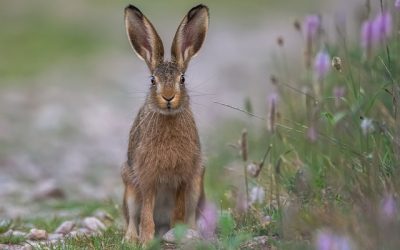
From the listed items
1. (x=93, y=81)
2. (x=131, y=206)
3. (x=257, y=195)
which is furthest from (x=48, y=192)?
(x=93, y=81)

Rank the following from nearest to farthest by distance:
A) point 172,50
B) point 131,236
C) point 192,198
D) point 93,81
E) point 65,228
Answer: point 131,236, point 172,50, point 192,198, point 65,228, point 93,81

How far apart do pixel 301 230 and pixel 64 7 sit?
19.5 metres

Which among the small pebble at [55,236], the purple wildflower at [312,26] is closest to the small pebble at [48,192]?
the small pebble at [55,236]

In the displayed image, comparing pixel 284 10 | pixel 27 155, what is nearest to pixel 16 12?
pixel 284 10

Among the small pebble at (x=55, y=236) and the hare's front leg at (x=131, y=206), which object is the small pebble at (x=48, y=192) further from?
the hare's front leg at (x=131, y=206)

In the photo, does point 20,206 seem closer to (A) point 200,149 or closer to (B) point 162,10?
(A) point 200,149

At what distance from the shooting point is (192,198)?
634 centimetres

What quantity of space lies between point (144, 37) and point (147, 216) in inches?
43.6

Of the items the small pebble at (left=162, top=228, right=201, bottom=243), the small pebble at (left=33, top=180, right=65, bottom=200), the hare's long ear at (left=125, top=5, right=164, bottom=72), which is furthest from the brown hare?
the small pebble at (left=33, top=180, right=65, bottom=200)

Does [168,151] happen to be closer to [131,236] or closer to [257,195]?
[131,236]

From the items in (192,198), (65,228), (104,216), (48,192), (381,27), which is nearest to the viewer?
(381,27)

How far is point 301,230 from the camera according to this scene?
16.2 ft

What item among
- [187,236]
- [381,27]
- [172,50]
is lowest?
[187,236]

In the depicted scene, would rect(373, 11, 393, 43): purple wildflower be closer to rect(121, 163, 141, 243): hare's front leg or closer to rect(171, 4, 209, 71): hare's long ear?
rect(171, 4, 209, 71): hare's long ear
